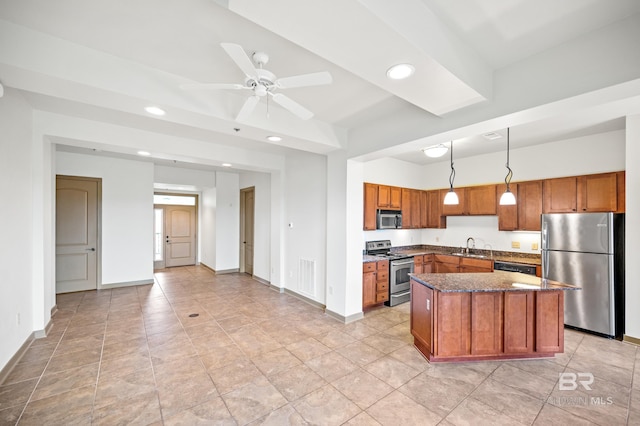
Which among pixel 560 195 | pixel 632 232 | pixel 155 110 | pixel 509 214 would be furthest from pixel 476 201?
pixel 155 110

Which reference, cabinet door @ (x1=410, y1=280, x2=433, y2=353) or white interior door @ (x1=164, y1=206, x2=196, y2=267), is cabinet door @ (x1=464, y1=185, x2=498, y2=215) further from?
white interior door @ (x1=164, y1=206, x2=196, y2=267)

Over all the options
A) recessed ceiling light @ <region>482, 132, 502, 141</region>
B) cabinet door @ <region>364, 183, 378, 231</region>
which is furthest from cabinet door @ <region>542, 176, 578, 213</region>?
cabinet door @ <region>364, 183, 378, 231</region>

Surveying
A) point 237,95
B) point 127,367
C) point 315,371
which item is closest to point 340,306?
point 315,371

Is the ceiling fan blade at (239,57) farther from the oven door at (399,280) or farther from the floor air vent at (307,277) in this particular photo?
the oven door at (399,280)

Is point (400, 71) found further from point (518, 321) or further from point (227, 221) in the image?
point (227, 221)

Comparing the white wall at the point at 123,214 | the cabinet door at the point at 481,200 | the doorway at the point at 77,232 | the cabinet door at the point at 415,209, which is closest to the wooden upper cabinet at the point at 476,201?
the cabinet door at the point at 481,200

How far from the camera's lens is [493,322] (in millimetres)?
2855

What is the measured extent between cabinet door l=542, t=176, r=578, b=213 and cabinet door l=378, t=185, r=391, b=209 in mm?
2462

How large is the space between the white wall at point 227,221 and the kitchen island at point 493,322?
18.9 feet

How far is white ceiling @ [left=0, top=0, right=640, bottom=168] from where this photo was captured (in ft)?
5.20

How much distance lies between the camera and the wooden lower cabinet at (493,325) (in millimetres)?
2801

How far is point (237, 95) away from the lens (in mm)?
2918

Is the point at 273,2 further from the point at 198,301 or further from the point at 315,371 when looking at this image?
the point at 198,301

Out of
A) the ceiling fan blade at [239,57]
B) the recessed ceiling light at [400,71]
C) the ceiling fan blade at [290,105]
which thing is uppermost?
the recessed ceiling light at [400,71]
